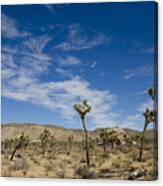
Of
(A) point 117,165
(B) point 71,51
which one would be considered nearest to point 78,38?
(B) point 71,51

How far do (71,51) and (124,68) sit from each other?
325mm

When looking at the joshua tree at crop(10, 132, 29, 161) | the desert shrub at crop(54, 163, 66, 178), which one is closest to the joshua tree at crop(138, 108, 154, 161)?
the desert shrub at crop(54, 163, 66, 178)

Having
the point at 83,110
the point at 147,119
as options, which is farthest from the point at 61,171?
the point at 147,119

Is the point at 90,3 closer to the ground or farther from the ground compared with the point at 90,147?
farther from the ground

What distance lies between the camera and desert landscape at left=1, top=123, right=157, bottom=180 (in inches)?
171

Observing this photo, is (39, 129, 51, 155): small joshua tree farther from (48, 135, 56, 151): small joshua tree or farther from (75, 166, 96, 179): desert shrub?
(75, 166, 96, 179): desert shrub

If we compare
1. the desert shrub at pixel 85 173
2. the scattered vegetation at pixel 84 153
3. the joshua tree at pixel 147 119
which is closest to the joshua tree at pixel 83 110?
the scattered vegetation at pixel 84 153

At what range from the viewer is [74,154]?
4.43 m

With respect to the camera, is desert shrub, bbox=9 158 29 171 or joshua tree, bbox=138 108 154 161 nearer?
joshua tree, bbox=138 108 154 161

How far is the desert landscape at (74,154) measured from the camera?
4.35 metres

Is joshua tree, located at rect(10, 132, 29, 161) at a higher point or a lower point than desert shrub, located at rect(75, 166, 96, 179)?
higher

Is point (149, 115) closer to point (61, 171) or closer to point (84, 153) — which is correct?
point (84, 153)

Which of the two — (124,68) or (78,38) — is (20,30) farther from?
(124,68)

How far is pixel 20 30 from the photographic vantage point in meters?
4.51
